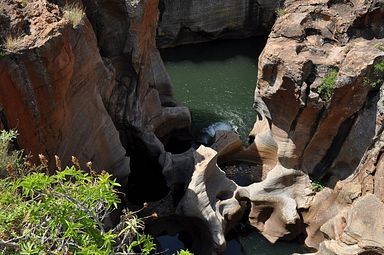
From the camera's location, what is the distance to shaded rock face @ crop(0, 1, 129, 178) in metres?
9.31

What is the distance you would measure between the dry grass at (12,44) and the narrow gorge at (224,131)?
1.1 inches

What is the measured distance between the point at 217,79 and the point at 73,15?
40.6ft

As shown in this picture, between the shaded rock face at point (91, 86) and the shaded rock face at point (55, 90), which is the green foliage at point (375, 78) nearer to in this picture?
the shaded rock face at point (91, 86)

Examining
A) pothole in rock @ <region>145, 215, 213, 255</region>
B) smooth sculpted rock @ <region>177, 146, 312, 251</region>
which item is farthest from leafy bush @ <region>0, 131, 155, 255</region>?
pothole in rock @ <region>145, 215, 213, 255</region>

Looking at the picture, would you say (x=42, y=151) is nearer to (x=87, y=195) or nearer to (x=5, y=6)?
(x=5, y=6)

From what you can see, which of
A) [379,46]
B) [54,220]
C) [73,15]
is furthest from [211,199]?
[54,220]

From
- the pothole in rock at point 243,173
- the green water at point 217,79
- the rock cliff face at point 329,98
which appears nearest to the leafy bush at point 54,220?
the rock cliff face at point 329,98

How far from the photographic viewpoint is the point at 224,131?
53.9 feet

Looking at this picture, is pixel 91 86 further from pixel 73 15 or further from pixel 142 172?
pixel 142 172

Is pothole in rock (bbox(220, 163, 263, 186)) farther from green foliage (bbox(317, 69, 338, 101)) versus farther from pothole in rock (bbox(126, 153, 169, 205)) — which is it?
green foliage (bbox(317, 69, 338, 101))

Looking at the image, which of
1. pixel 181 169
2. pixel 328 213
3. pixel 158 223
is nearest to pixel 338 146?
pixel 328 213

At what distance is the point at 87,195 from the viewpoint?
573cm

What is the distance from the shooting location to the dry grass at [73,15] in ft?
34.9

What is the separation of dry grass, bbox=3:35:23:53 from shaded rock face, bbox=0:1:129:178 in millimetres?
79
